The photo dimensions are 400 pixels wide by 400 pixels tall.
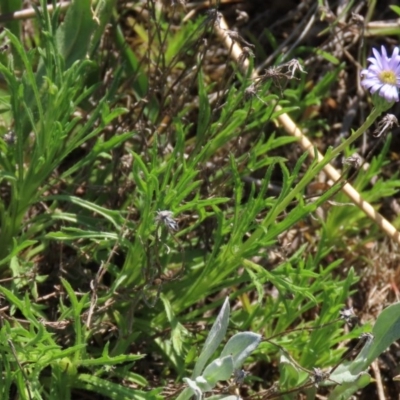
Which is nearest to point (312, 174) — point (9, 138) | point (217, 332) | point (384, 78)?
point (384, 78)

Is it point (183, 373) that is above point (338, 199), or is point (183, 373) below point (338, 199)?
below

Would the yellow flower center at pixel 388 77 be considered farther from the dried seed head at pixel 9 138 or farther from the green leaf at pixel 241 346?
the dried seed head at pixel 9 138

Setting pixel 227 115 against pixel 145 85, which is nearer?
pixel 227 115

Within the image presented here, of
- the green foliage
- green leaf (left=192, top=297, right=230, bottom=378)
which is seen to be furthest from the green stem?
green leaf (left=192, top=297, right=230, bottom=378)

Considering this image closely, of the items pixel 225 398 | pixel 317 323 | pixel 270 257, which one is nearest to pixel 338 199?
pixel 270 257

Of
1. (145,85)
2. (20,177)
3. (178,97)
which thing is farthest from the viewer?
(145,85)

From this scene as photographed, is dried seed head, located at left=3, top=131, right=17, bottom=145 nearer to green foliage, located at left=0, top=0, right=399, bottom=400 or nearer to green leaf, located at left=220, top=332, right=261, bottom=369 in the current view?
green foliage, located at left=0, top=0, right=399, bottom=400

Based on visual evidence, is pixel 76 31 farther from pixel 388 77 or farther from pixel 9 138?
pixel 388 77

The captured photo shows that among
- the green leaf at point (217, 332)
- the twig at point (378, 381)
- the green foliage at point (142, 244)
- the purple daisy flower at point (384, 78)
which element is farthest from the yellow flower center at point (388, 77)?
the twig at point (378, 381)

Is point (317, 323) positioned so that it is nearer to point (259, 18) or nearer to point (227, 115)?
point (227, 115)
